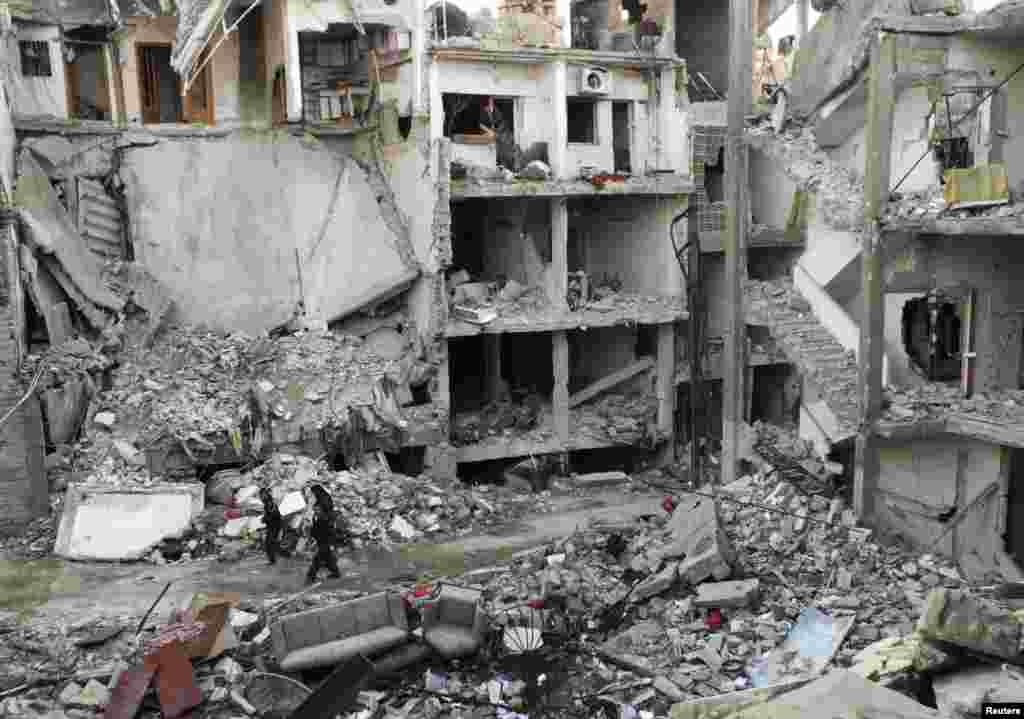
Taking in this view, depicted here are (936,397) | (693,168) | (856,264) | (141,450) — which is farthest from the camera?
(693,168)

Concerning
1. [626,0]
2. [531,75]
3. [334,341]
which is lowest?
[334,341]

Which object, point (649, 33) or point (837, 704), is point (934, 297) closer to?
point (649, 33)

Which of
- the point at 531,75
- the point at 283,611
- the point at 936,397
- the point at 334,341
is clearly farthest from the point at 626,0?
the point at 283,611

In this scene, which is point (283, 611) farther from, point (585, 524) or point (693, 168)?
point (693, 168)

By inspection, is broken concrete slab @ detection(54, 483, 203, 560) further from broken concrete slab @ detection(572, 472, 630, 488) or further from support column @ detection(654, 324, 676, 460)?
support column @ detection(654, 324, 676, 460)

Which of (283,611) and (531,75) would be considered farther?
(531,75)

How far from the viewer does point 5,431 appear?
1578 cm

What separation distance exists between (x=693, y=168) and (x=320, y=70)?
871 cm

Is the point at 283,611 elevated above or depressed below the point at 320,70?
below

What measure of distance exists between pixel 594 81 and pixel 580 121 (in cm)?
144

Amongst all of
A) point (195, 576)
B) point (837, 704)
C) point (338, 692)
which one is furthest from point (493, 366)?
point (837, 704)

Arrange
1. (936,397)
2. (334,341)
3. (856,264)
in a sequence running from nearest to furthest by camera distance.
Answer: (936,397)
(856,264)
(334,341)

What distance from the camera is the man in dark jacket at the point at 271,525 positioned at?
14758 mm

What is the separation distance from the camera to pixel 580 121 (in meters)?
22.6
